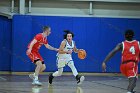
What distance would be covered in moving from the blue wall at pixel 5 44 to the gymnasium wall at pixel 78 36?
0.46 m

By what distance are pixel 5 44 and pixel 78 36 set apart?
4.38m

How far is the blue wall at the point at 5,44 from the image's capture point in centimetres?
2150

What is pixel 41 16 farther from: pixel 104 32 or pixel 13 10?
pixel 104 32

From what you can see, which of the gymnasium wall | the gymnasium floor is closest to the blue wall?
the gymnasium wall

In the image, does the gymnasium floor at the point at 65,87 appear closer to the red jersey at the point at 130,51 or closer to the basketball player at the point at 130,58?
the basketball player at the point at 130,58

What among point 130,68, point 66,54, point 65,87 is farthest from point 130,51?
point 66,54

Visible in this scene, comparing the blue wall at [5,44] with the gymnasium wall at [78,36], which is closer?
the gymnasium wall at [78,36]

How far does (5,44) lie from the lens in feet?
70.7

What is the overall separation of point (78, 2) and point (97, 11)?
1307 mm

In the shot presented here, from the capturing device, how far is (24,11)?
21.8 meters

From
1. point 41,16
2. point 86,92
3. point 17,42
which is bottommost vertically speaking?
point 86,92

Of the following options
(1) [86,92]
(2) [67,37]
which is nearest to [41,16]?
(2) [67,37]

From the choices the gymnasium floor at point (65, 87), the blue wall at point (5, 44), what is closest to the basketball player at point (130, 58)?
the gymnasium floor at point (65, 87)

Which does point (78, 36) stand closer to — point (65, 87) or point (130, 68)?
point (65, 87)
